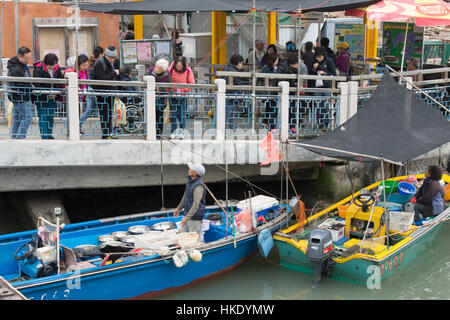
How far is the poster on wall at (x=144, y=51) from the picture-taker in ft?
45.2

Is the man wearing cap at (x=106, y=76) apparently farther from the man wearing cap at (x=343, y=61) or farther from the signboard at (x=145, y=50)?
the man wearing cap at (x=343, y=61)

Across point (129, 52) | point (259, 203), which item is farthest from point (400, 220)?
point (129, 52)

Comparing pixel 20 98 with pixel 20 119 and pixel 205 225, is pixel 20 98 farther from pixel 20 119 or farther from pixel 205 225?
pixel 205 225

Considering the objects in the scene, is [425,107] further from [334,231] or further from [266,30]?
[266,30]

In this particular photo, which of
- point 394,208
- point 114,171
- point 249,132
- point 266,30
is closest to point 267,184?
point 249,132

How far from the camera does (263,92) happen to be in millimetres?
11750

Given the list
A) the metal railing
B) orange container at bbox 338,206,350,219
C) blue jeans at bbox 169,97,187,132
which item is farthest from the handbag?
orange container at bbox 338,206,350,219

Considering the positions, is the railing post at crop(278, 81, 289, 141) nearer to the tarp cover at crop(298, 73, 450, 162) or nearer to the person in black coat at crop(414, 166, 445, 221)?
the tarp cover at crop(298, 73, 450, 162)

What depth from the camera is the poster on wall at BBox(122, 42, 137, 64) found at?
13820 mm

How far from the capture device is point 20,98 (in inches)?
381

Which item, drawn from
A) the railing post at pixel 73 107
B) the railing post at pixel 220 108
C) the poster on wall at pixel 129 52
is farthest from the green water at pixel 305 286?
the poster on wall at pixel 129 52

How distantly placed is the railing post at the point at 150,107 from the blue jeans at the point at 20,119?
2.00 m

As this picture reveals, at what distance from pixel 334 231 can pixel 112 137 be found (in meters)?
4.22

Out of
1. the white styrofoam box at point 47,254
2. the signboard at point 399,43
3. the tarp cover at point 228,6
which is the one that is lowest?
the white styrofoam box at point 47,254
